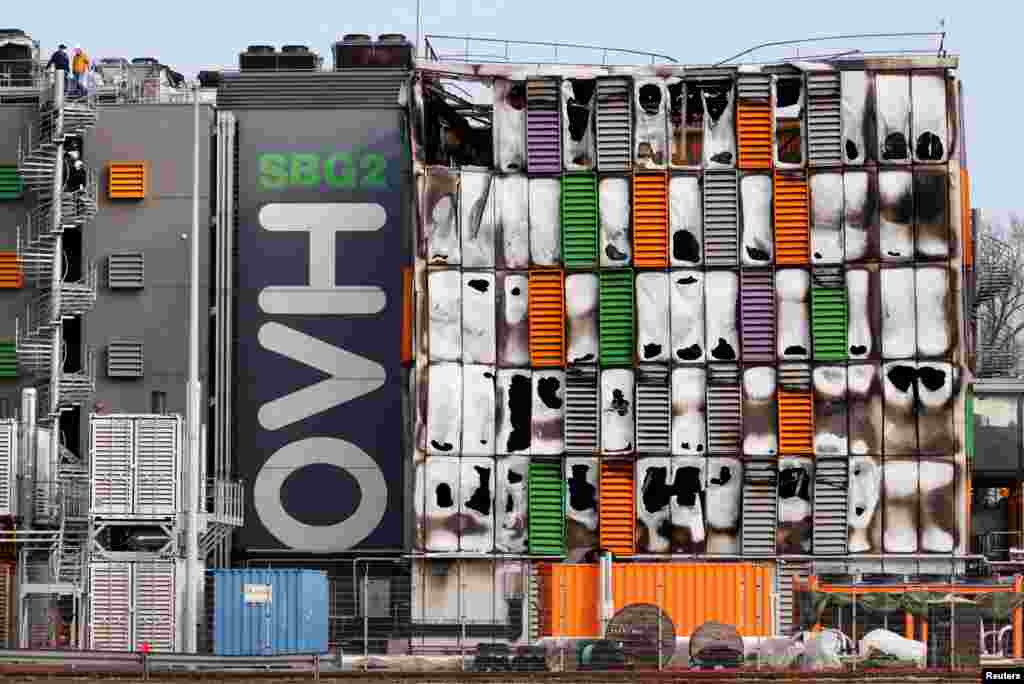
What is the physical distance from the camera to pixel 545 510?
81.0 meters

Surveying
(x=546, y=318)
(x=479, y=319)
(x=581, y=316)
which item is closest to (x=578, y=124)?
(x=581, y=316)

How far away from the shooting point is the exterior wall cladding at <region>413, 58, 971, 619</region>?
8044cm

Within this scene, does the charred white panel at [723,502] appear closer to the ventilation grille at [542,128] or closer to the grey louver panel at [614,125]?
the grey louver panel at [614,125]

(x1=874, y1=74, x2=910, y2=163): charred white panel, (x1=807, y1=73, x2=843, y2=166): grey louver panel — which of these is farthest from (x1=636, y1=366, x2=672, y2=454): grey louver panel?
(x1=874, y1=74, x2=910, y2=163): charred white panel

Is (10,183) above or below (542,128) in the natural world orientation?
below

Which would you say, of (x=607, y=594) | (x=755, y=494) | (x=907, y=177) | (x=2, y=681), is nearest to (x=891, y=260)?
(x=907, y=177)

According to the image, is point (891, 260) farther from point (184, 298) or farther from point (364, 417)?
point (184, 298)

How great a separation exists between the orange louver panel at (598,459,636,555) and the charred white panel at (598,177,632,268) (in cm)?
734

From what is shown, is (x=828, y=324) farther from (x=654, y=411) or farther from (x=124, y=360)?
(x=124, y=360)

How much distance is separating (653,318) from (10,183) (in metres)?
26.8

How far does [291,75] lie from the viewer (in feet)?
304

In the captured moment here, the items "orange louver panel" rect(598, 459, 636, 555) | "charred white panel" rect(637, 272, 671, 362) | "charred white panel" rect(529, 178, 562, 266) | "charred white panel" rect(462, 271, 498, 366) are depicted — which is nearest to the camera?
"orange louver panel" rect(598, 459, 636, 555)

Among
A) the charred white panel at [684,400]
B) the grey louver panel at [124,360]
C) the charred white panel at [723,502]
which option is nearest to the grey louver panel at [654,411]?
the charred white panel at [684,400]

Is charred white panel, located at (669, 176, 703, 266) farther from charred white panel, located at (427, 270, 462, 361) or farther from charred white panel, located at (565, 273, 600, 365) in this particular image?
charred white panel, located at (427, 270, 462, 361)
